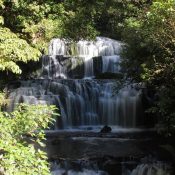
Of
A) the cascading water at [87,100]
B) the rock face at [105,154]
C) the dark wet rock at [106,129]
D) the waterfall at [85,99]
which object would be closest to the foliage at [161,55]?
the rock face at [105,154]

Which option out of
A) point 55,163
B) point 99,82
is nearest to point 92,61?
point 99,82

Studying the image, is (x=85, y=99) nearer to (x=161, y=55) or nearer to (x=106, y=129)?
(x=106, y=129)

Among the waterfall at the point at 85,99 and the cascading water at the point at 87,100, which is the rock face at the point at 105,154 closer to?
the cascading water at the point at 87,100

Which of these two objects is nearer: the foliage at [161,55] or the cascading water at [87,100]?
the foliage at [161,55]

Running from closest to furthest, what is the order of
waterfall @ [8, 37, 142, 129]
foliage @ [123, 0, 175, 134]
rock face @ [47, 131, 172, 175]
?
foliage @ [123, 0, 175, 134] < rock face @ [47, 131, 172, 175] < waterfall @ [8, 37, 142, 129]

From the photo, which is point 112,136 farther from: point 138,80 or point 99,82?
point 99,82

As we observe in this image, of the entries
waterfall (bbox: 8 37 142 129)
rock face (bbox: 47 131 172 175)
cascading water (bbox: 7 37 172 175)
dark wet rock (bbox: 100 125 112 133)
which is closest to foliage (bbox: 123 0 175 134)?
rock face (bbox: 47 131 172 175)

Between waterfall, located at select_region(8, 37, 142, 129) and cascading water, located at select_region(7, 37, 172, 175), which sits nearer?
cascading water, located at select_region(7, 37, 172, 175)

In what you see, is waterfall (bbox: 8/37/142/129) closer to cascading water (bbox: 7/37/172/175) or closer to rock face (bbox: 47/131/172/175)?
cascading water (bbox: 7/37/172/175)

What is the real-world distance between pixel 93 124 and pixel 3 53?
8.60 meters

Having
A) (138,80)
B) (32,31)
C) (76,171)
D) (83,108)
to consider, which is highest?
(32,31)

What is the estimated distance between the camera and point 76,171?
40.8ft

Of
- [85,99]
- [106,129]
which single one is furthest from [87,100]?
[106,129]

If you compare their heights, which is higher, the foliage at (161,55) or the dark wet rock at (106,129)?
the foliage at (161,55)
